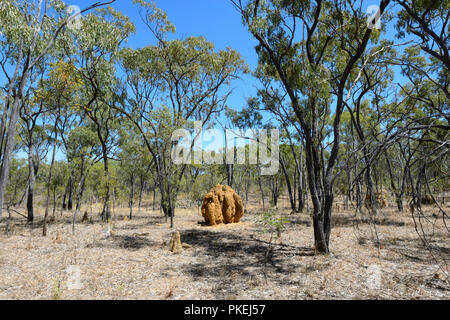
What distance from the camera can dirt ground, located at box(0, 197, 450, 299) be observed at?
189 inches

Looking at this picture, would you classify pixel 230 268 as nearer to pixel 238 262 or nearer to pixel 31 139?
pixel 238 262

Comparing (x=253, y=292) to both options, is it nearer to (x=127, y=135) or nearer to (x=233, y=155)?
(x=127, y=135)

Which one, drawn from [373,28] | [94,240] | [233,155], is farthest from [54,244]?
[233,155]

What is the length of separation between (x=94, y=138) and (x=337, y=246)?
781 inches

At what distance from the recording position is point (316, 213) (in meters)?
6.74

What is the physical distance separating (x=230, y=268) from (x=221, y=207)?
6.62 metres

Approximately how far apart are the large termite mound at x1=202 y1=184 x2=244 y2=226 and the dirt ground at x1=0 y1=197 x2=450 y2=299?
8.84 feet

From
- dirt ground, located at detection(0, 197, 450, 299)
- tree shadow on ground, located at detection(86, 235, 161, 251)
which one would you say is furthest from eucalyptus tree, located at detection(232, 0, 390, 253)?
tree shadow on ground, located at detection(86, 235, 161, 251)

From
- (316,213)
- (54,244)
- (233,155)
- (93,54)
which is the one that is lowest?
(54,244)

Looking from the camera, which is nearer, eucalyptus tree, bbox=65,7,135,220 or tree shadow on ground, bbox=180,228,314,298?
tree shadow on ground, bbox=180,228,314,298

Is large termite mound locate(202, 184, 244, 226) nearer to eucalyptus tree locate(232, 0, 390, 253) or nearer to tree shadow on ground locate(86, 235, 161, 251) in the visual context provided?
tree shadow on ground locate(86, 235, 161, 251)

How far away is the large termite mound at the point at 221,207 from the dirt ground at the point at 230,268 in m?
2.69

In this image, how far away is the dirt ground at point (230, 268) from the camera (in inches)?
189

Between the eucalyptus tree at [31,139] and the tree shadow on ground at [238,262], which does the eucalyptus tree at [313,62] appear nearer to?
the tree shadow on ground at [238,262]
